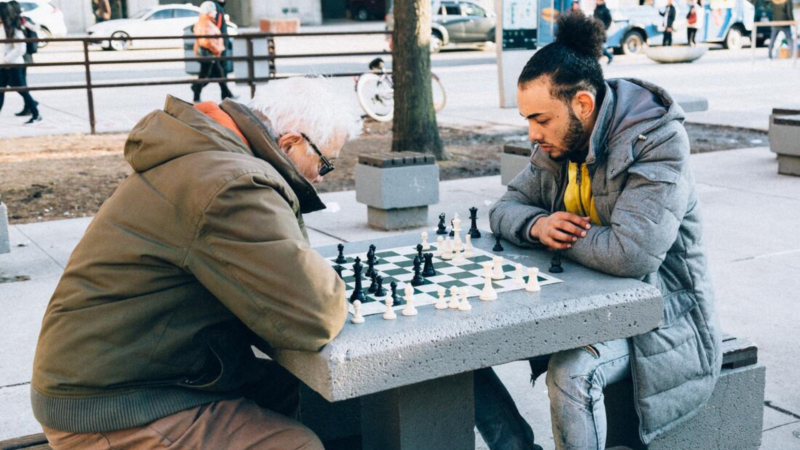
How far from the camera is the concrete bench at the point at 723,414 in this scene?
10.2 feet

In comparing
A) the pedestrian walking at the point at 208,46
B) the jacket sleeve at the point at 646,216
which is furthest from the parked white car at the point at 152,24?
the jacket sleeve at the point at 646,216

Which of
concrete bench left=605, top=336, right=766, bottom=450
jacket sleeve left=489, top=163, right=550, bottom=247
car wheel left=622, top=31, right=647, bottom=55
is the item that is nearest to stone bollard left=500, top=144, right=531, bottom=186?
jacket sleeve left=489, top=163, right=550, bottom=247

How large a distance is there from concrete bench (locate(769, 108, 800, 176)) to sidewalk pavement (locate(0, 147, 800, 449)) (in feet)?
0.48

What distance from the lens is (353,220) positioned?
24.4 ft

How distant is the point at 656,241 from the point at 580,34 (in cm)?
66

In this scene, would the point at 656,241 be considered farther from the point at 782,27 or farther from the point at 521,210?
the point at 782,27

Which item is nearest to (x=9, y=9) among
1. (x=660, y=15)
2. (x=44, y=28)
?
(x=44, y=28)

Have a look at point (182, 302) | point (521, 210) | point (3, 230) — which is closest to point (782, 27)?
point (3, 230)

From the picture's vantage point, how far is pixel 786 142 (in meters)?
8.81

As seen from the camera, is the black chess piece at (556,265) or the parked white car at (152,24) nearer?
the black chess piece at (556,265)

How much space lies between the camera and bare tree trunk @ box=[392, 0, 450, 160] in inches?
379

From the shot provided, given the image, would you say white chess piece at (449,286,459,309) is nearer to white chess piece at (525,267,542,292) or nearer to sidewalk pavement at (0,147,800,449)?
white chess piece at (525,267,542,292)

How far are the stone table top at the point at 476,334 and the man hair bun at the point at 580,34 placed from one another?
700 mm

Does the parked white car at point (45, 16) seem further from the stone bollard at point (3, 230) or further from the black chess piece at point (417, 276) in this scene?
the black chess piece at point (417, 276)
